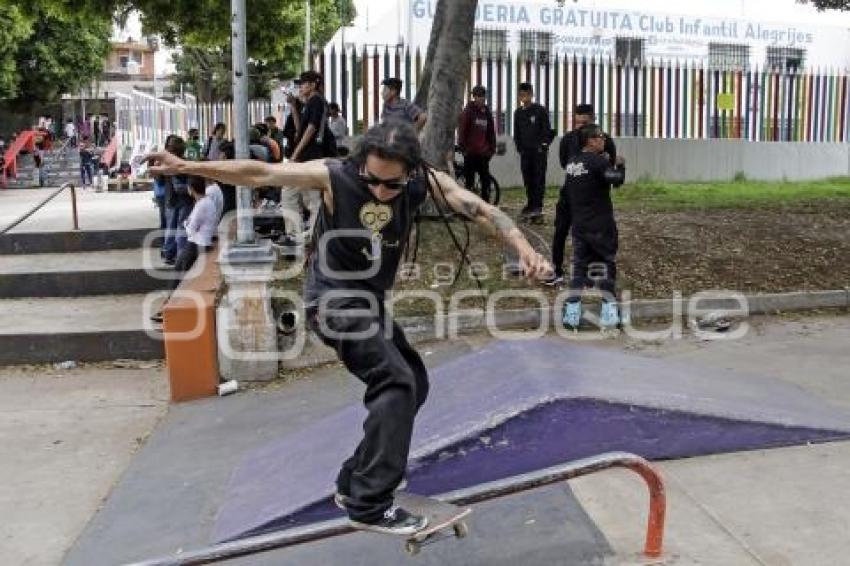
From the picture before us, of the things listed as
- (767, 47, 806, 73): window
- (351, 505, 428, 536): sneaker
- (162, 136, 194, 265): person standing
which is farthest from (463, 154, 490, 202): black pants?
(767, 47, 806, 73): window

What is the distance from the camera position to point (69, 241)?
12.1m

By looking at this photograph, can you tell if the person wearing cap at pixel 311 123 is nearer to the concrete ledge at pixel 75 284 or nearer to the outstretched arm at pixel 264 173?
the concrete ledge at pixel 75 284

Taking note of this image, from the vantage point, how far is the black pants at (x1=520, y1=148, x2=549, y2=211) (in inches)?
453

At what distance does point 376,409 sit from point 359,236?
2.44 feet

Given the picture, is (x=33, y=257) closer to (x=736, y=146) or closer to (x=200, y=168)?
(x=200, y=168)

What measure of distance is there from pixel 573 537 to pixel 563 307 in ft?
14.4

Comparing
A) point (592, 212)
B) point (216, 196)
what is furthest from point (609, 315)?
point (216, 196)

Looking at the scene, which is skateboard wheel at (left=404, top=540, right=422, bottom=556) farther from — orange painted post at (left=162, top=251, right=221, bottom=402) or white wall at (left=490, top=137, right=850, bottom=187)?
white wall at (left=490, top=137, right=850, bottom=187)

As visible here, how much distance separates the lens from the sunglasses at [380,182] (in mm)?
3850

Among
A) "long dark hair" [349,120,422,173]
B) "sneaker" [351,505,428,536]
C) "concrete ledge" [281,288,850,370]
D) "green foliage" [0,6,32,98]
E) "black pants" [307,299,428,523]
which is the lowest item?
"sneaker" [351,505,428,536]

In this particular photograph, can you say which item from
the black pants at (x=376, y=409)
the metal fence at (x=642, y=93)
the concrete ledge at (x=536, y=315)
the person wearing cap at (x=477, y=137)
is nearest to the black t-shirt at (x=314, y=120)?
the person wearing cap at (x=477, y=137)

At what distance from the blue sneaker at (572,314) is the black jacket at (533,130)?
3.90 meters

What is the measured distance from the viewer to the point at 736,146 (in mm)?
18781

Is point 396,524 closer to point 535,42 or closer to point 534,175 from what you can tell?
point 534,175
